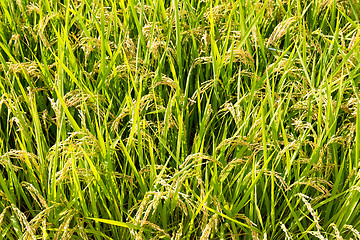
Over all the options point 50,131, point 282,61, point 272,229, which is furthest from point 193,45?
point 272,229

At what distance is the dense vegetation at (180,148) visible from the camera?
138 centimetres

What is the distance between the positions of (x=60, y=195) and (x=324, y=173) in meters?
1.04

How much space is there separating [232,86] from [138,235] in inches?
34.6

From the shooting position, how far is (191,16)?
201 centimetres

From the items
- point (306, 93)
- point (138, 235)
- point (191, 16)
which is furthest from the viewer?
point (191, 16)

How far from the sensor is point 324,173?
1614 millimetres

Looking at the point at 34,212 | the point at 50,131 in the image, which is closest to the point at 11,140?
the point at 50,131

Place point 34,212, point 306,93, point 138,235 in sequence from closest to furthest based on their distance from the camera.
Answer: point 138,235
point 34,212
point 306,93

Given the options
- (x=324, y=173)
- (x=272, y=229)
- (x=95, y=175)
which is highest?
(x=95, y=175)

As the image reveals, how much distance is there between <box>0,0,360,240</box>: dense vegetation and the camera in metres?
1.38

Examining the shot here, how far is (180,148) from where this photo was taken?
Answer: 5.60 feet

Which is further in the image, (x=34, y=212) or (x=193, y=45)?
(x=193, y=45)

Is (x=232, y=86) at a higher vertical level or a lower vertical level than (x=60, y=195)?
higher

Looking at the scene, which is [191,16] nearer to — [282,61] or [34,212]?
[282,61]
